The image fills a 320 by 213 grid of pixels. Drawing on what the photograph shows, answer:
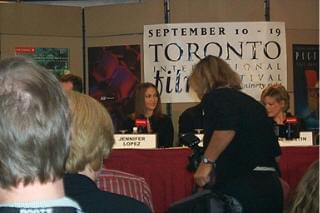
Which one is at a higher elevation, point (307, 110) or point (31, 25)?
point (31, 25)

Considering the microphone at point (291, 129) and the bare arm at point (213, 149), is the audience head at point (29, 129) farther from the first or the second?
the microphone at point (291, 129)

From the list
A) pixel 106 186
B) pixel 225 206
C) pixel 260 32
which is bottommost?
pixel 225 206

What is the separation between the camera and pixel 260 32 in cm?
654

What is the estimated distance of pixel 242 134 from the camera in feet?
10.5

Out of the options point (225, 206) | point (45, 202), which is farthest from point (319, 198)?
point (225, 206)

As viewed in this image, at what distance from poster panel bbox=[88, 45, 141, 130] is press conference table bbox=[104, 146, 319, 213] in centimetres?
243

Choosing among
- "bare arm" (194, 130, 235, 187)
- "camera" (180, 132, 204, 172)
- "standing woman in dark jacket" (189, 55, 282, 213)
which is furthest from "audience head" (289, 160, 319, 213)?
"camera" (180, 132, 204, 172)

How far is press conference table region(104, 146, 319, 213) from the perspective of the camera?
4270 mm

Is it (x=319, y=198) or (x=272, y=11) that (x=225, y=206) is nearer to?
(x=319, y=198)

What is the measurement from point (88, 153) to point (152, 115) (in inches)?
148

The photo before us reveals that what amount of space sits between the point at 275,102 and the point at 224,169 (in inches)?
78.2

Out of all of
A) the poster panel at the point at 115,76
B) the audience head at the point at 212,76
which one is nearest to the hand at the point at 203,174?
the audience head at the point at 212,76

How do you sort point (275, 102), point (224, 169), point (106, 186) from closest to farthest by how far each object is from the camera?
point (106, 186), point (224, 169), point (275, 102)

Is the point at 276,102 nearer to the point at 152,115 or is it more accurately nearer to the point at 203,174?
the point at 152,115
